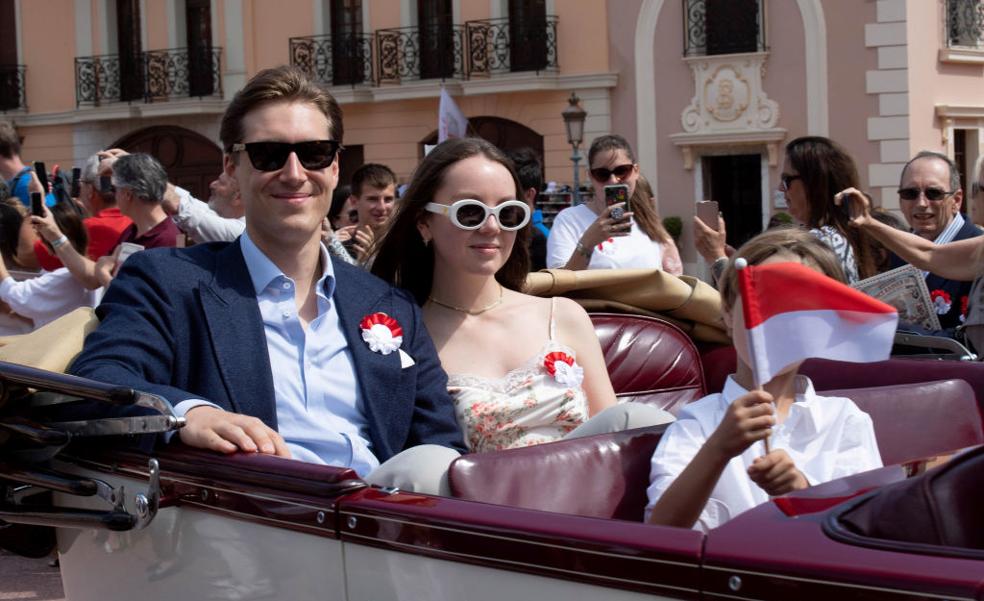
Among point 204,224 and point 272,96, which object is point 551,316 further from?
point 204,224

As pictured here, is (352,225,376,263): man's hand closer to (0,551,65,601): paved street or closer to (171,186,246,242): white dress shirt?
(171,186,246,242): white dress shirt

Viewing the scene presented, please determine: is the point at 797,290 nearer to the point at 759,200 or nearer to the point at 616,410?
the point at 616,410

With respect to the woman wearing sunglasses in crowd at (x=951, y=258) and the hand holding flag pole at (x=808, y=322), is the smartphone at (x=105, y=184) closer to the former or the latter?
the woman wearing sunglasses in crowd at (x=951, y=258)

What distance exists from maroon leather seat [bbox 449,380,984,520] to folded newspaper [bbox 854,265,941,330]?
126cm

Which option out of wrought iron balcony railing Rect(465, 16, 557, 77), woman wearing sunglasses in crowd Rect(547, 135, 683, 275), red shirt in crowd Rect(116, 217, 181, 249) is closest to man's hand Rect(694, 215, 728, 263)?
woman wearing sunglasses in crowd Rect(547, 135, 683, 275)

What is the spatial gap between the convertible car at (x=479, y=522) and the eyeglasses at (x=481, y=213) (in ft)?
3.20

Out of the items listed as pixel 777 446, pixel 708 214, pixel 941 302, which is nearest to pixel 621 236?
pixel 708 214

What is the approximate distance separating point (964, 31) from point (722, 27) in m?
3.92

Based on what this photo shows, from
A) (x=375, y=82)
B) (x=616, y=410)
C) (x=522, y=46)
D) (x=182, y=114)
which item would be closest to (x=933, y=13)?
(x=522, y=46)

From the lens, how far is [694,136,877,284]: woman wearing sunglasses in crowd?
17.9 feet

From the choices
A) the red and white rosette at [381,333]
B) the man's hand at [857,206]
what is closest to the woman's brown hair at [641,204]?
the man's hand at [857,206]

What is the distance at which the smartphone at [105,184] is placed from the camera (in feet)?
23.9

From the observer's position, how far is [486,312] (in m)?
3.92

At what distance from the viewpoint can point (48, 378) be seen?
279 centimetres
